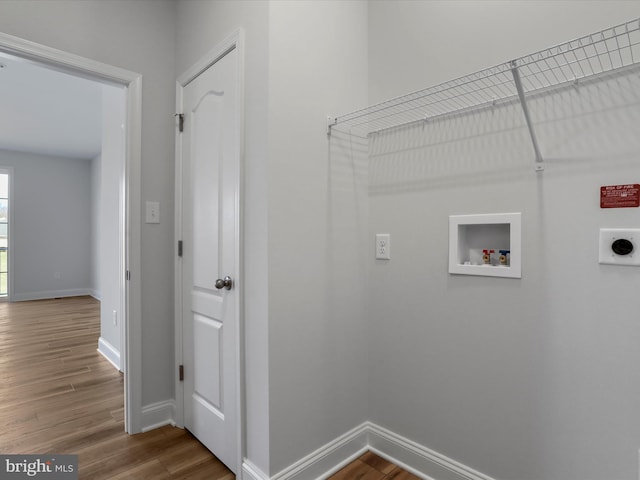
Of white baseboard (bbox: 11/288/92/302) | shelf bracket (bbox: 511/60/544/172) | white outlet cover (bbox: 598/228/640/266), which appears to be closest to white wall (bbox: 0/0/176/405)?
shelf bracket (bbox: 511/60/544/172)

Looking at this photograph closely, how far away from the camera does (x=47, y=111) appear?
13.9 ft

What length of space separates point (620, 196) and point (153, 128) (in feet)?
7.36

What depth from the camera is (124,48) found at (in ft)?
6.37

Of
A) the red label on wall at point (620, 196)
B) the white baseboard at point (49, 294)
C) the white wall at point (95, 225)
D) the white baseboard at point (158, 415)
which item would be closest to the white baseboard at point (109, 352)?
the white baseboard at point (158, 415)

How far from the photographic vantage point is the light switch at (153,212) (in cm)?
204

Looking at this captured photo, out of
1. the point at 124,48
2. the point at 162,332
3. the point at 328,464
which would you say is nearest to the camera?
the point at 328,464

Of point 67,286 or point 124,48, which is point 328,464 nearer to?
point 124,48

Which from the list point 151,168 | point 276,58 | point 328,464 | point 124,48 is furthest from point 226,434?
point 124,48

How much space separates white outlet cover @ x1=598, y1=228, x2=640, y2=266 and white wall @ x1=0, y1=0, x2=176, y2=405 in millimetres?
2096

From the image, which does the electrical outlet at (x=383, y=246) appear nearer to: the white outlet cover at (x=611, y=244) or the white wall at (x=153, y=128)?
the white outlet cover at (x=611, y=244)

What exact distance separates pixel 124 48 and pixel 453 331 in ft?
7.46

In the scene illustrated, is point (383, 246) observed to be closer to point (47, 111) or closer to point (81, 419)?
point (81, 419)

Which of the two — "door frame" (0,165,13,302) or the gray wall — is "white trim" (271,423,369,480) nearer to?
the gray wall

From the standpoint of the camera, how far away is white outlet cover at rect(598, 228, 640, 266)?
112cm
